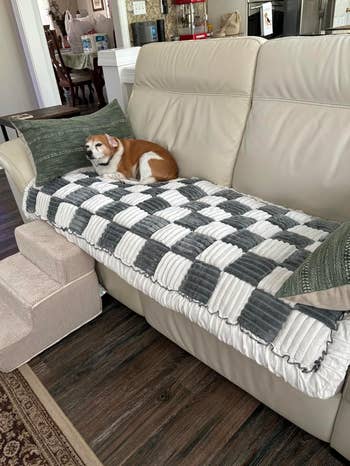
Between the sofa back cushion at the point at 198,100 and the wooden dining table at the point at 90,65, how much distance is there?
3049 mm

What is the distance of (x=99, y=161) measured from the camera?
174 centimetres

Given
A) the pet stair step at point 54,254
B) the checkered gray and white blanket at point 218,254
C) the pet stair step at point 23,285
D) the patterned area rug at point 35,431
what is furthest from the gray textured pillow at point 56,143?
the patterned area rug at point 35,431

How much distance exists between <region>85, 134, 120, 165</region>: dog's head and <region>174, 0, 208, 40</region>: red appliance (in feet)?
5.79

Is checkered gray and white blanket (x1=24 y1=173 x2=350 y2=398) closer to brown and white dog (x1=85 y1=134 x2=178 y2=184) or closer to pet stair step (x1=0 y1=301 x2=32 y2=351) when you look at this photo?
brown and white dog (x1=85 y1=134 x2=178 y2=184)

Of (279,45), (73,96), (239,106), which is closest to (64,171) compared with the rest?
(239,106)

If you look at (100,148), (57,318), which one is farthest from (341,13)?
(57,318)

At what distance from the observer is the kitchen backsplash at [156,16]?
8.91 feet

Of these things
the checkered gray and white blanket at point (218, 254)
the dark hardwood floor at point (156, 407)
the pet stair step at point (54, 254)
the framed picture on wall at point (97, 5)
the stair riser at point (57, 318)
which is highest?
the framed picture on wall at point (97, 5)

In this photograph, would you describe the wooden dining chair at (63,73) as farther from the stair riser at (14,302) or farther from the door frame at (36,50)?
the stair riser at (14,302)

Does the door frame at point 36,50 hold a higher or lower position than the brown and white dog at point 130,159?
higher

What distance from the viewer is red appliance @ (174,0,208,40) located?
3000 mm

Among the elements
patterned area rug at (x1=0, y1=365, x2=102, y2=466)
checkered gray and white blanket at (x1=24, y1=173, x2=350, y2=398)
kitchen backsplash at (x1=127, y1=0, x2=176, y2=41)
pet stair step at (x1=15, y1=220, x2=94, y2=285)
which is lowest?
patterned area rug at (x1=0, y1=365, x2=102, y2=466)

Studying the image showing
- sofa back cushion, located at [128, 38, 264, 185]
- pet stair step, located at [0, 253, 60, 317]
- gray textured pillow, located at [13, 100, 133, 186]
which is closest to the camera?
pet stair step, located at [0, 253, 60, 317]

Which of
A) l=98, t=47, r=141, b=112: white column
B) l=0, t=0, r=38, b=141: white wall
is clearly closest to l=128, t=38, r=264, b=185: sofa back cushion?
l=98, t=47, r=141, b=112: white column
